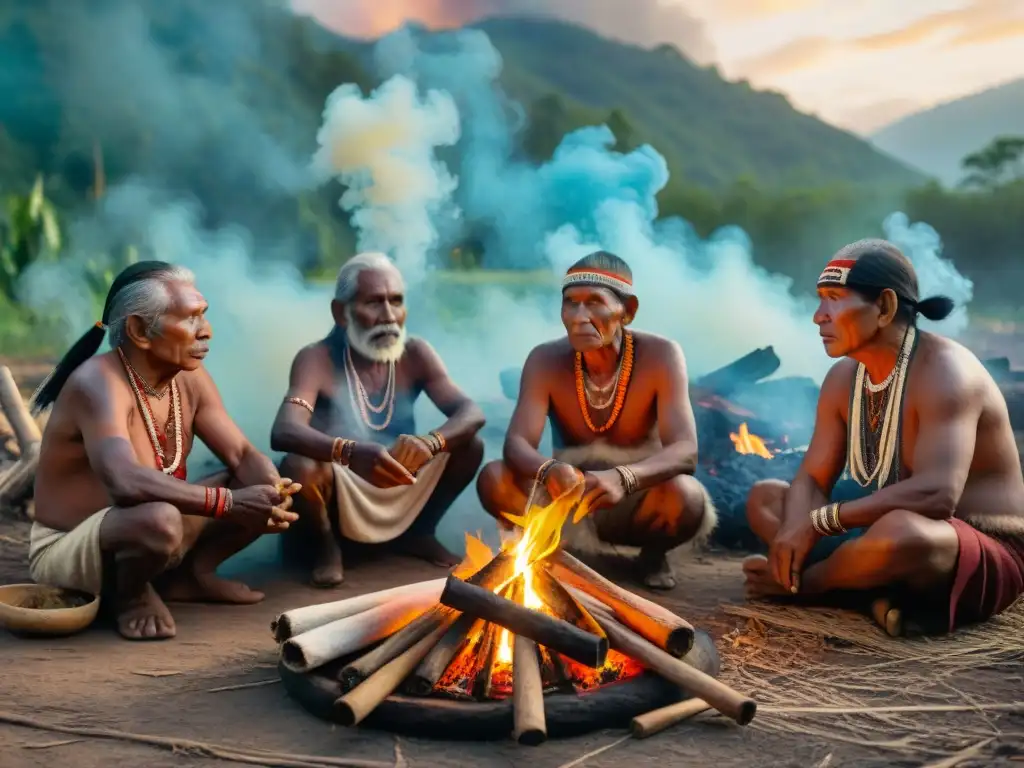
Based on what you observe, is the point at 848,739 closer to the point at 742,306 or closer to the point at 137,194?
the point at 742,306

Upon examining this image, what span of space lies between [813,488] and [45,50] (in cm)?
1017

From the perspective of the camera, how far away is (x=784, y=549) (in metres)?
4.76

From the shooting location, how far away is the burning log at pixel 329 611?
12.5ft

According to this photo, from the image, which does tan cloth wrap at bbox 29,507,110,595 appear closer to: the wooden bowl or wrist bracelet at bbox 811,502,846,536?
the wooden bowl

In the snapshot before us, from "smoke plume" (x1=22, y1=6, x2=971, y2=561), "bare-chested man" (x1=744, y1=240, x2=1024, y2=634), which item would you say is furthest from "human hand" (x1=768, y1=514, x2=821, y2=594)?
"smoke plume" (x1=22, y1=6, x2=971, y2=561)

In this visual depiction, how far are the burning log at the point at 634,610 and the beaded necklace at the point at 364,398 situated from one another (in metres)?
2.41

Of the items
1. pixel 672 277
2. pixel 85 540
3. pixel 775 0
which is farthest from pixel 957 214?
pixel 85 540

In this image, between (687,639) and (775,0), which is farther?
(775,0)

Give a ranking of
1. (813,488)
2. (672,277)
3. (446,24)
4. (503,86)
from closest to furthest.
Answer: (813,488) → (672,277) → (446,24) → (503,86)

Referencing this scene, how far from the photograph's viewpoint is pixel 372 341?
20.0ft

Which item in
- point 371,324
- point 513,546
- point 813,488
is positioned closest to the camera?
point 513,546

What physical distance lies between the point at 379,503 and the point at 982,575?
3187mm

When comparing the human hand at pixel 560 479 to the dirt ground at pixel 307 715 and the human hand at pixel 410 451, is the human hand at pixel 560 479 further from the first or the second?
the human hand at pixel 410 451

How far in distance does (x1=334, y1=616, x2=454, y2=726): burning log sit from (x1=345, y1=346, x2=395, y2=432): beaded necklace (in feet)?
8.69
